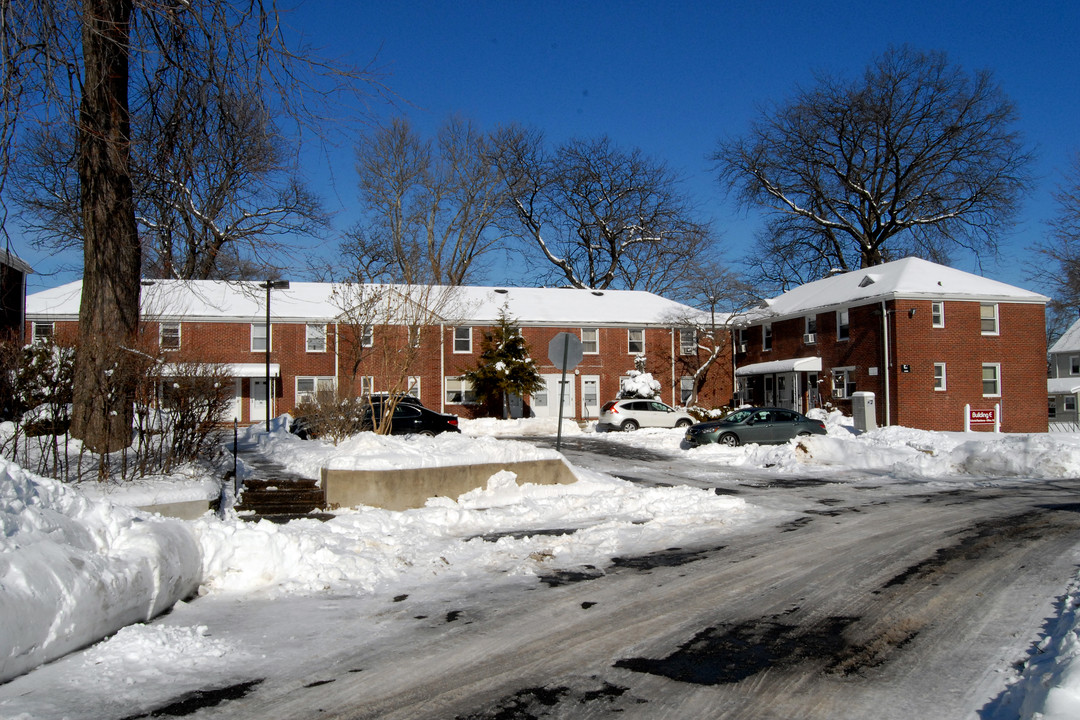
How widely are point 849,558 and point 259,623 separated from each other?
6267 mm

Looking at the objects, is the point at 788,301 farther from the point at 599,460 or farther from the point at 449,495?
the point at 449,495

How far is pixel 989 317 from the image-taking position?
36250mm

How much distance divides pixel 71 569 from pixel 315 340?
3585cm

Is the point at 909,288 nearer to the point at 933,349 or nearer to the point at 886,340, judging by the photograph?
the point at 886,340

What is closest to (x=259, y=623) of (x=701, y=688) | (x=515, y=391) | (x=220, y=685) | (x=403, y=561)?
(x=220, y=685)

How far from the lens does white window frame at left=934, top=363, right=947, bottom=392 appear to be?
115 feet

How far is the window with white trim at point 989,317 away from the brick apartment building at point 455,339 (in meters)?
13.8

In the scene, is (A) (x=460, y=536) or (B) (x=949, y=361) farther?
(B) (x=949, y=361)

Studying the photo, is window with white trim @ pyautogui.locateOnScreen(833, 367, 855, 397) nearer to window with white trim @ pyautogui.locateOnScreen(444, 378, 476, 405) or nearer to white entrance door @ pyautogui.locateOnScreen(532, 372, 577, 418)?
white entrance door @ pyautogui.locateOnScreen(532, 372, 577, 418)

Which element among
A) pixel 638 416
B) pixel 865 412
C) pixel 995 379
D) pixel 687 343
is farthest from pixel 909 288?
pixel 687 343

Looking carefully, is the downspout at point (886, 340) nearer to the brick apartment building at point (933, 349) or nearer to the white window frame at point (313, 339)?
the brick apartment building at point (933, 349)

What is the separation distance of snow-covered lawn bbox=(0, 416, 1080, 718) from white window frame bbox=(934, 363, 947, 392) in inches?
733

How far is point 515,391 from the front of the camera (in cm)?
3925

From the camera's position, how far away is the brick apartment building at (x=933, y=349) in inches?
1372
